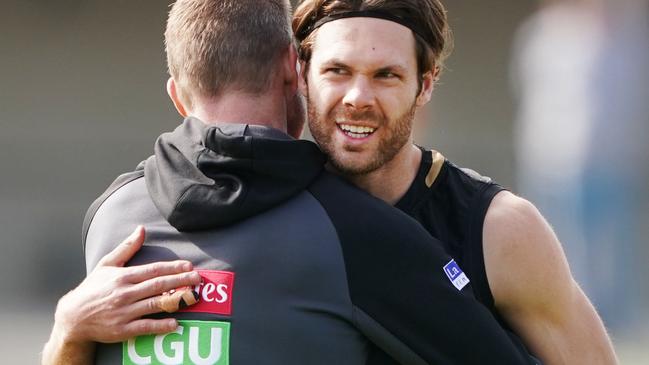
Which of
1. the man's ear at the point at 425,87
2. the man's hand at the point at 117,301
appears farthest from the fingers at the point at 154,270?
the man's ear at the point at 425,87

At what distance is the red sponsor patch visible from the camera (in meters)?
2.57

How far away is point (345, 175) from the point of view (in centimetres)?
289

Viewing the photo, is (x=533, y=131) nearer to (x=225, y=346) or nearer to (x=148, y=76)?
(x=148, y=76)

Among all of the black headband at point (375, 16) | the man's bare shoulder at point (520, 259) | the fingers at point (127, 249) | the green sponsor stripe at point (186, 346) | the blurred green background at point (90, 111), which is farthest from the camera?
the blurred green background at point (90, 111)

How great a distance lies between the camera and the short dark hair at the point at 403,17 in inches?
114

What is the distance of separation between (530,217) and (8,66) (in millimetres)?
9165

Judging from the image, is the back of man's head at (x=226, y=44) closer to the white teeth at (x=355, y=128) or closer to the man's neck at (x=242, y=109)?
the man's neck at (x=242, y=109)

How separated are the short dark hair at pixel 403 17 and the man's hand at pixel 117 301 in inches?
26.5

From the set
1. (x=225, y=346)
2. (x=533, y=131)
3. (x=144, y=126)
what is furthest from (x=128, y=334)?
(x=144, y=126)

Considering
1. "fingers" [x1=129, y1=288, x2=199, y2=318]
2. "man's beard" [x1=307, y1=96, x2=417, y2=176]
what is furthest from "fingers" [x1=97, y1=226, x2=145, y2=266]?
"man's beard" [x1=307, y1=96, x2=417, y2=176]

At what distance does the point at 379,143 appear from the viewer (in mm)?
2883

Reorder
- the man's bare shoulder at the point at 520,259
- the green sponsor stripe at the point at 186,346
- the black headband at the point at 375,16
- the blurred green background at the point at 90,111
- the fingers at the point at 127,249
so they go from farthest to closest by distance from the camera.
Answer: the blurred green background at the point at 90,111 → the black headband at the point at 375,16 → the man's bare shoulder at the point at 520,259 → the fingers at the point at 127,249 → the green sponsor stripe at the point at 186,346

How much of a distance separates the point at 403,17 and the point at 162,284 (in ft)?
2.93

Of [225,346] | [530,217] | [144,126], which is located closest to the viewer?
[225,346]
